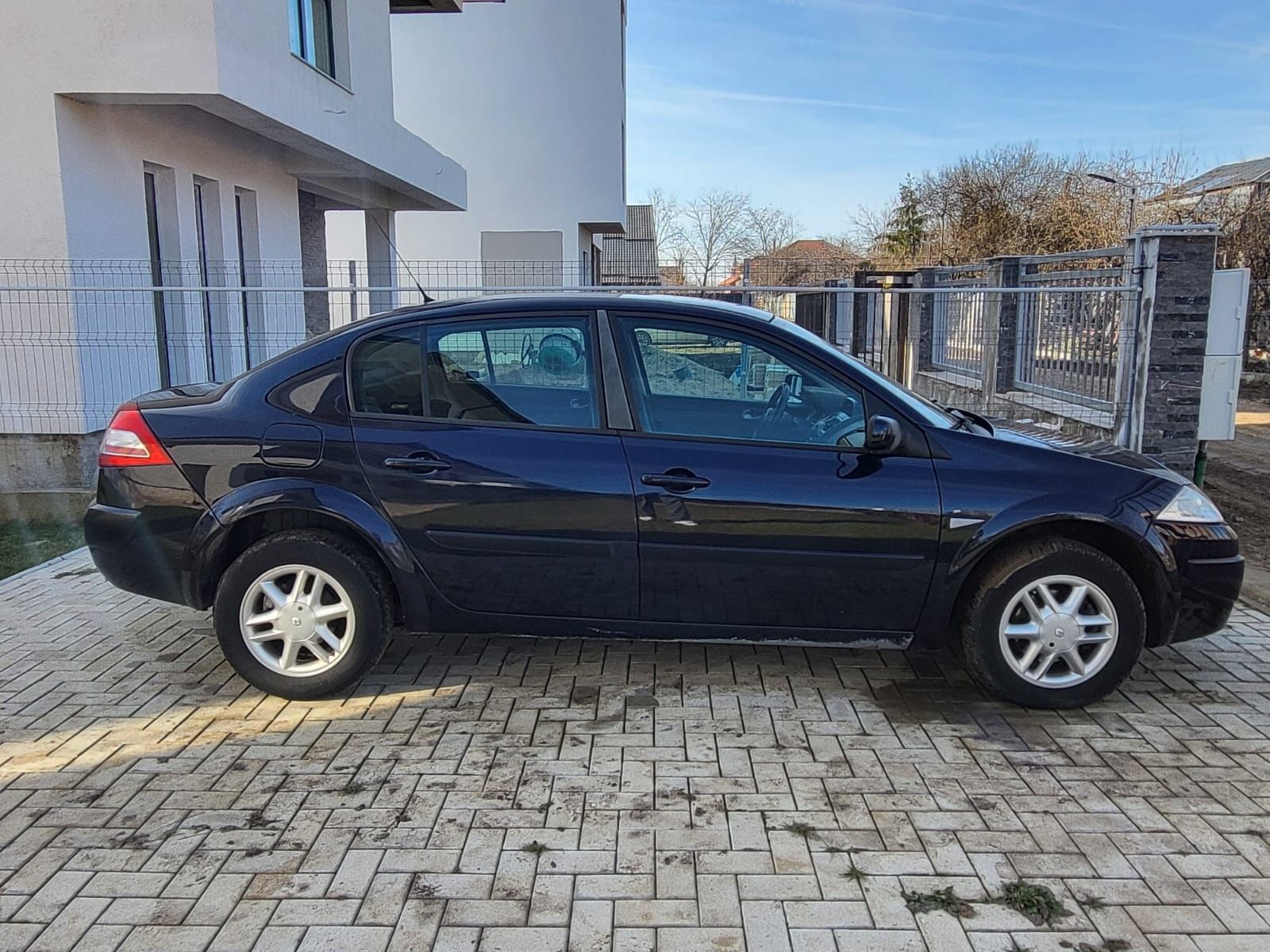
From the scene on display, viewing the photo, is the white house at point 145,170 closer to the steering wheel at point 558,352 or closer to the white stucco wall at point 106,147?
the white stucco wall at point 106,147

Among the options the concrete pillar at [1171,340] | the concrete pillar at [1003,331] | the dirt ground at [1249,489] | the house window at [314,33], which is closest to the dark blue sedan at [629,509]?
the dirt ground at [1249,489]

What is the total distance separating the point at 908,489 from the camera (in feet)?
13.0

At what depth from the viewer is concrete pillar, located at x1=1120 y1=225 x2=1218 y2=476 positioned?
746 cm

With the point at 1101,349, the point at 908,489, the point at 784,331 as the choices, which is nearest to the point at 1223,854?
the point at 908,489

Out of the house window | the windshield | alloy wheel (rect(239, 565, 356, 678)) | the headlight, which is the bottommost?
alloy wheel (rect(239, 565, 356, 678))

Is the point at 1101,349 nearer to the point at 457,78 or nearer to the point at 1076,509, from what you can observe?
the point at 1076,509

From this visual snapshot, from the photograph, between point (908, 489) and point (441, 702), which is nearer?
point (908, 489)

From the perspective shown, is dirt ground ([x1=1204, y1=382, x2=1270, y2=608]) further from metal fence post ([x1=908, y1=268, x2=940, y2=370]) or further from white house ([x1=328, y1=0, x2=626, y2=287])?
white house ([x1=328, y1=0, x2=626, y2=287])

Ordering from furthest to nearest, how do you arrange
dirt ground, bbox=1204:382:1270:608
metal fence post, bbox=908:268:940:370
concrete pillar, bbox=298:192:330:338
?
concrete pillar, bbox=298:192:330:338
metal fence post, bbox=908:268:940:370
dirt ground, bbox=1204:382:1270:608

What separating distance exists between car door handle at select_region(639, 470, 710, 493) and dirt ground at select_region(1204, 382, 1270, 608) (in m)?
3.84

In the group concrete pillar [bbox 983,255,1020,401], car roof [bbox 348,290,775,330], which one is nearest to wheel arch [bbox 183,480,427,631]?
car roof [bbox 348,290,775,330]

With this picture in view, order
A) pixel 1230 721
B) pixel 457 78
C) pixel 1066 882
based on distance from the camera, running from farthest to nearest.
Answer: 1. pixel 457 78
2. pixel 1230 721
3. pixel 1066 882

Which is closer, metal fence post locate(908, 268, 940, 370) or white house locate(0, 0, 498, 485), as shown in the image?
white house locate(0, 0, 498, 485)

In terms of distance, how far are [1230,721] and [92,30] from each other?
9776mm
